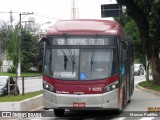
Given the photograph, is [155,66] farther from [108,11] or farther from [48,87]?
[48,87]

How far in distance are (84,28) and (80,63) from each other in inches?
51.6

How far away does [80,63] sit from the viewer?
50.4ft

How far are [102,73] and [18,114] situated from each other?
9.90 ft

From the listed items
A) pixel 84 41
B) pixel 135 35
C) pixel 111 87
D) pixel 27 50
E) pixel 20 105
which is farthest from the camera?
pixel 27 50

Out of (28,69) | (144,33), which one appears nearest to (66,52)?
(144,33)

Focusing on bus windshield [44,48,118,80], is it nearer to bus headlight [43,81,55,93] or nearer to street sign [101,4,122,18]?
bus headlight [43,81,55,93]

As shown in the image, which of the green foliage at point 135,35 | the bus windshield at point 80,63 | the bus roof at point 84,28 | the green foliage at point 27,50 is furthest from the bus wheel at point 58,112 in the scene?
the green foliage at point 27,50

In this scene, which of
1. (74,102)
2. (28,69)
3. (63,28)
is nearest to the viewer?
(74,102)

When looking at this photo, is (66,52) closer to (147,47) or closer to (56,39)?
A: (56,39)

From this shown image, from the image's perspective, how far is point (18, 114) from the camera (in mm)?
15609

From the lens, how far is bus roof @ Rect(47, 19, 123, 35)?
15820 mm

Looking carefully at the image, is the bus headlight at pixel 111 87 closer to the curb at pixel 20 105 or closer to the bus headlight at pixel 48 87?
the bus headlight at pixel 48 87

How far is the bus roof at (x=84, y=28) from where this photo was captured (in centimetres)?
1582

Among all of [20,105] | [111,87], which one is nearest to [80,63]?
[111,87]
